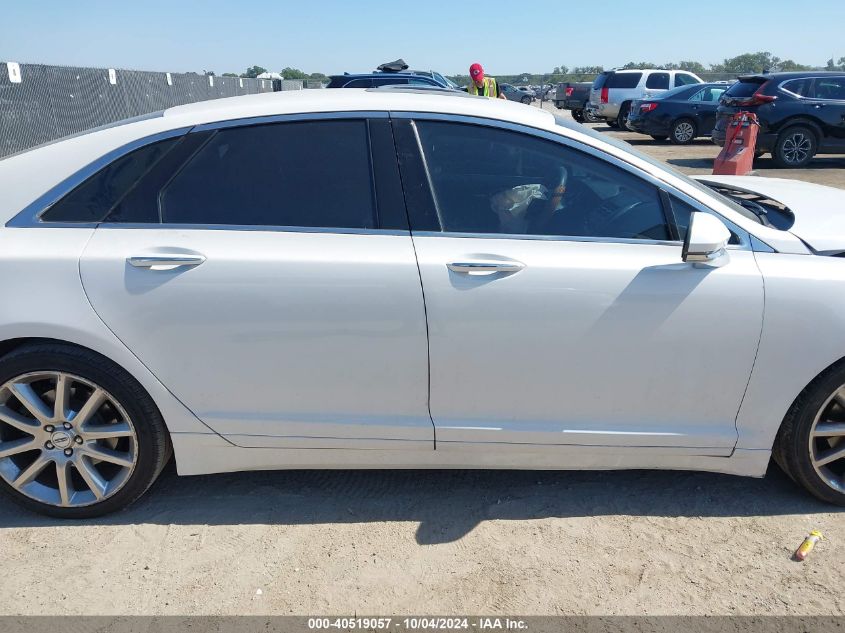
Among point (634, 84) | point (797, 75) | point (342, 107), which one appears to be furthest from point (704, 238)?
point (634, 84)

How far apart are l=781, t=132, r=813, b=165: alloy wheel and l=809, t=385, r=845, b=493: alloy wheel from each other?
11260mm

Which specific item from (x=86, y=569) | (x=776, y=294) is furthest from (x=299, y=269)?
(x=776, y=294)

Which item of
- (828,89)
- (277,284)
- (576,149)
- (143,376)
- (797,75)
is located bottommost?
(143,376)

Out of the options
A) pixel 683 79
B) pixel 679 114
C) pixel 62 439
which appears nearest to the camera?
pixel 62 439

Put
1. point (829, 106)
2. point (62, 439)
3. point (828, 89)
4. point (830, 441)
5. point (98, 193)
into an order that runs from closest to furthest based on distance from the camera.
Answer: point (98, 193)
point (62, 439)
point (830, 441)
point (829, 106)
point (828, 89)

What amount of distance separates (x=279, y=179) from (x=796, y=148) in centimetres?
1246

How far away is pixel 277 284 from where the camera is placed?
2.54m

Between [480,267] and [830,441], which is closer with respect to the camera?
[480,267]

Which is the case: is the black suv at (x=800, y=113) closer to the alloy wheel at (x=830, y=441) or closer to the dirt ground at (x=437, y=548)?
the alloy wheel at (x=830, y=441)

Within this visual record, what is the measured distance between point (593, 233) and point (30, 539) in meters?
2.57

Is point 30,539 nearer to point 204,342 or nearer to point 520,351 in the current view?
point 204,342

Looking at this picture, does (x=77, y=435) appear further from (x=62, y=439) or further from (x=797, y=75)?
(x=797, y=75)

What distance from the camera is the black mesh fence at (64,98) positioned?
10773 mm

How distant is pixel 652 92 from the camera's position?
2108 cm
